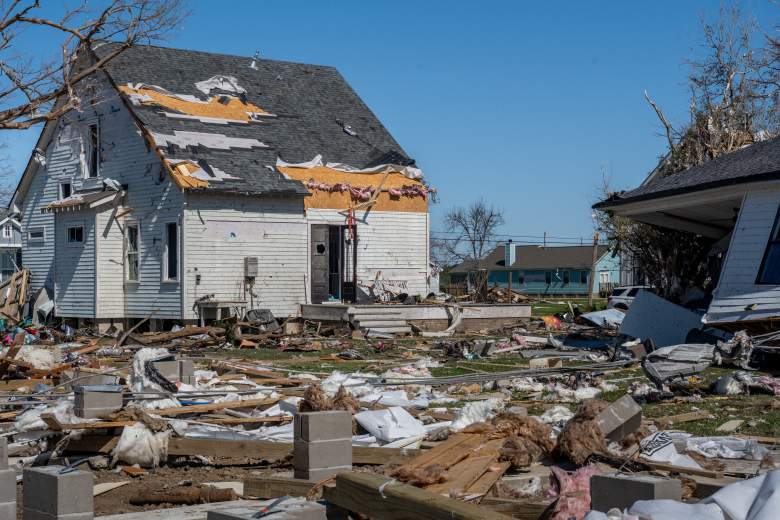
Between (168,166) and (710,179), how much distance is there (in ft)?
47.6

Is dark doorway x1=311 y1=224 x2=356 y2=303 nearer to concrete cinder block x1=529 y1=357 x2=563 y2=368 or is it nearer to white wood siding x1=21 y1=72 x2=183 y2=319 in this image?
white wood siding x1=21 y1=72 x2=183 y2=319

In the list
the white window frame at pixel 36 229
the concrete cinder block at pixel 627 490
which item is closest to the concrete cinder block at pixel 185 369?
the concrete cinder block at pixel 627 490

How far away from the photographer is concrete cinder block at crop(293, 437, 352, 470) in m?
7.93

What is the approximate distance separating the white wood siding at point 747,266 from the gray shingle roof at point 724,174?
0.42 meters

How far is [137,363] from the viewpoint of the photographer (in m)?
13.0

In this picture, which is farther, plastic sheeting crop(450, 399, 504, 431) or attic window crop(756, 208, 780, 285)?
attic window crop(756, 208, 780, 285)

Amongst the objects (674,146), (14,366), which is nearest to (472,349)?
(14,366)

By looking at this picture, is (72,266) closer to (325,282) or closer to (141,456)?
(325,282)

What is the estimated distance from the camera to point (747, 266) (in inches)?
729

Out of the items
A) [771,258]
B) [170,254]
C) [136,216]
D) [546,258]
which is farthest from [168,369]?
[546,258]

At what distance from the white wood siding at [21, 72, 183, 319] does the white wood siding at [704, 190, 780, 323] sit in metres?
14.8

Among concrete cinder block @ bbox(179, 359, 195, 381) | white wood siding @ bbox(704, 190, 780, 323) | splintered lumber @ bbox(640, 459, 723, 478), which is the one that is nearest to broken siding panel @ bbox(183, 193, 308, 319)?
white wood siding @ bbox(704, 190, 780, 323)

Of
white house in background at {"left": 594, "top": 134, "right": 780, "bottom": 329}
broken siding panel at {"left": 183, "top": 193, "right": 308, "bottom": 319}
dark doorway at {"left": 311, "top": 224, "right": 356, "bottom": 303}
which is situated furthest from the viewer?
dark doorway at {"left": 311, "top": 224, "right": 356, "bottom": 303}

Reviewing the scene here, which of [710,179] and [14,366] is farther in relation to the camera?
[710,179]
